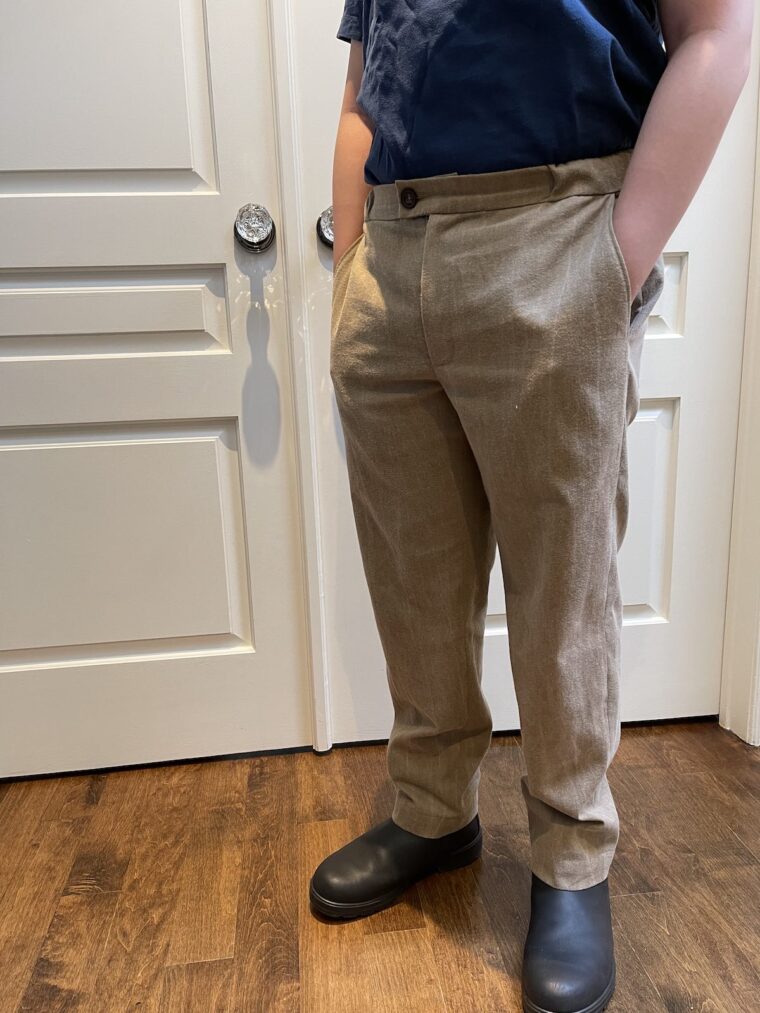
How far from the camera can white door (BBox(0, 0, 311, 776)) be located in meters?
1.13

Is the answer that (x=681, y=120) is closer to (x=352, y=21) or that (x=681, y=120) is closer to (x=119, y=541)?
(x=352, y=21)

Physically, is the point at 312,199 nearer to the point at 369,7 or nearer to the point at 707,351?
the point at 369,7

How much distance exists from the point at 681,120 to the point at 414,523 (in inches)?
17.0

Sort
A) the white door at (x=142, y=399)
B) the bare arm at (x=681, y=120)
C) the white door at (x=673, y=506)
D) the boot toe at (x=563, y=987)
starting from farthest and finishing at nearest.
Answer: the white door at (x=673, y=506), the white door at (x=142, y=399), the boot toe at (x=563, y=987), the bare arm at (x=681, y=120)

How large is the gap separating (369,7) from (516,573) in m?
0.59

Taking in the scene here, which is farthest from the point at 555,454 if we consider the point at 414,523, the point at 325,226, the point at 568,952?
the point at 325,226

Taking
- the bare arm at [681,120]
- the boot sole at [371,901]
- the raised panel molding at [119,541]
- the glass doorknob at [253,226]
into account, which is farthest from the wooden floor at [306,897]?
the glass doorknob at [253,226]

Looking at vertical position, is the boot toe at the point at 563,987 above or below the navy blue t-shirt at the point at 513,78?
below

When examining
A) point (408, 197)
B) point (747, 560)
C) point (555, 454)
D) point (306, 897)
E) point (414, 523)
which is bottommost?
point (306, 897)

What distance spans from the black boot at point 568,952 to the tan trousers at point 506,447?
0.9 inches

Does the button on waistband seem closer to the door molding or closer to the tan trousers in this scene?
the tan trousers

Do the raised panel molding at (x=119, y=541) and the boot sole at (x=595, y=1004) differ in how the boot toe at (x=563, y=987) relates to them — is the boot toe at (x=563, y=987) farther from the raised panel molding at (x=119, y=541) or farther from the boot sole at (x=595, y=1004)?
the raised panel molding at (x=119, y=541)

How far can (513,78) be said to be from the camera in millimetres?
673

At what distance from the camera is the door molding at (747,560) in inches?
49.9
